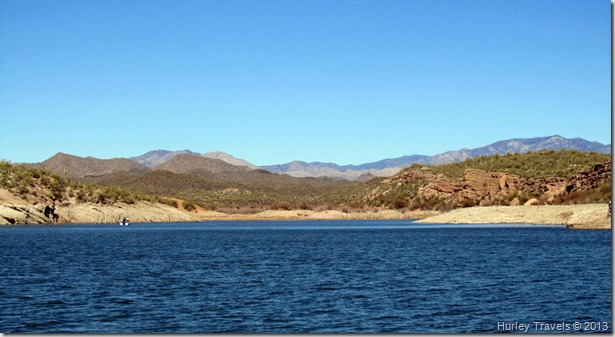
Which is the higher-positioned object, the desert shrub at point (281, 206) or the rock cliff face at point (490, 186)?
the rock cliff face at point (490, 186)

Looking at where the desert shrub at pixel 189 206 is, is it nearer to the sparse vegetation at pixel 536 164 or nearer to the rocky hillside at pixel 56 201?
the rocky hillside at pixel 56 201

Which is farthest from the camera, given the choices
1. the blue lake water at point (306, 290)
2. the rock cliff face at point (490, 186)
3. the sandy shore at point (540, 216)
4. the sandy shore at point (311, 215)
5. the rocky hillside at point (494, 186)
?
the sandy shore at point (311, 215)

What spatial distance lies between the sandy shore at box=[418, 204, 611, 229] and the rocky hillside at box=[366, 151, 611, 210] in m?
4.88

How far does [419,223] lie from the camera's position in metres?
123

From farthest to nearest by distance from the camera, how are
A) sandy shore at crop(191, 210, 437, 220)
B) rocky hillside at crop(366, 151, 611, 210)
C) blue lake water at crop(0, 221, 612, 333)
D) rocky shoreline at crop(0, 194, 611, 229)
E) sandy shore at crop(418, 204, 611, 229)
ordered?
sandy shore at crop(191, 210, 437, 220)
rocky hillside at crop(366, 151, 611, 210)
rocky shoreline at crop(0, 194, 611, 229)
sandy shore at crop(418, 204, 611, 229)
blue lake water at crop(0, 221, 612, 333)

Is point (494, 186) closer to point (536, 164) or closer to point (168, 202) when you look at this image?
point (536, 164)

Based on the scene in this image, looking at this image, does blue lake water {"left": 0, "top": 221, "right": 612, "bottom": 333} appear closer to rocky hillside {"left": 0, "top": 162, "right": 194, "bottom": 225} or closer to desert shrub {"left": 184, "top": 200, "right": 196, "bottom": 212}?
rocky hillside {"left": 0, "top": 162, "right": 194, "bottom": 225}

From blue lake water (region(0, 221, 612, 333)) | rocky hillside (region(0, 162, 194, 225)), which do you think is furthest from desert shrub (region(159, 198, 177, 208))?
blue lake water (region(0, 221, 612, 333))

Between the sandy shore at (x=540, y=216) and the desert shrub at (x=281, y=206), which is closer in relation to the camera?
the sandy shore at (x=540, y=216)

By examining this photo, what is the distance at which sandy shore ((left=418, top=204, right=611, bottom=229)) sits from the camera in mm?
82938

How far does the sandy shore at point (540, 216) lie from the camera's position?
272ft

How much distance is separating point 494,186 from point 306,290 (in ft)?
375

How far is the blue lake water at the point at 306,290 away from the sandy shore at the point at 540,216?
2649 cm

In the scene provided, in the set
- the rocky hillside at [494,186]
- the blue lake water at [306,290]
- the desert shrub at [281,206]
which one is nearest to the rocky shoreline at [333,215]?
the rocky hillside at [494,186]
